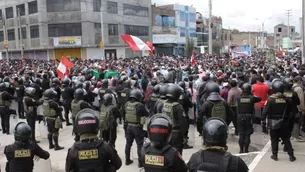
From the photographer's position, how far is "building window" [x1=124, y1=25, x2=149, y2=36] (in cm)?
5269

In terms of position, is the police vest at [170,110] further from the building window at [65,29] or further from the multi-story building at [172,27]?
the multi-story building at [172,27]

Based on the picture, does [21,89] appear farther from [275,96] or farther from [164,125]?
[164,125]

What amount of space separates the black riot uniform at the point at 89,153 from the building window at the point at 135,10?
49.6 m

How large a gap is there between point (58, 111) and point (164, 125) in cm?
587

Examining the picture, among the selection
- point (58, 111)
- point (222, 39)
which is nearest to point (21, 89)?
point (58, 111)

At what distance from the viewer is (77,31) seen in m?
45.8

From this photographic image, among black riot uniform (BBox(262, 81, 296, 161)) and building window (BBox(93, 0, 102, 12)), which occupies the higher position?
building window (BBox(93, 0, 102, 12))

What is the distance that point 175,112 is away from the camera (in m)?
6.87

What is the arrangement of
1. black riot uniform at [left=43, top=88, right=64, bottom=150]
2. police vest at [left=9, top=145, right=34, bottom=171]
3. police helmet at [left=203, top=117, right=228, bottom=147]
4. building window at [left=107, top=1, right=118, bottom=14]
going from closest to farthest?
1. police helmet at [left=203, top=117, right=228, bottom=147]
2. police vest at [left=9, top=145, right=34, bottom=171]
3. black riot uniform at [left=43, top=88, right=64, bottom=150]
4. building window at [left=107, top=1, right=118, bottom=14]

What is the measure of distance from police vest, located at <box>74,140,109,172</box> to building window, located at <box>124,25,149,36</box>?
49047 mm

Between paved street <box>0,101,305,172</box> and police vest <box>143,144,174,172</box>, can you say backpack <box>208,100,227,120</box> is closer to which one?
paved street <box>0,101,305,172</box>

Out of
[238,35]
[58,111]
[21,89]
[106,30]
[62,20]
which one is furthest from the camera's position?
[238,35]

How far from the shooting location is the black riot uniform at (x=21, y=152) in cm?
482

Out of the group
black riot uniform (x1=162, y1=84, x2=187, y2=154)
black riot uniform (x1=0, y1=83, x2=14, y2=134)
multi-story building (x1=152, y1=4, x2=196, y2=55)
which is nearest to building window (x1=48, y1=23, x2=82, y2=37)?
multi-story building (x1=152, y1=4, x2=196, y2=55)
